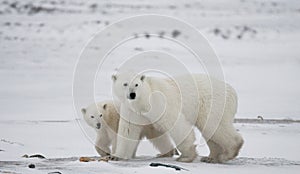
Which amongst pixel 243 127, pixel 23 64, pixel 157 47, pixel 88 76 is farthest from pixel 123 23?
pixel 243 127

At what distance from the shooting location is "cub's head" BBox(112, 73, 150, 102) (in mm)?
6242

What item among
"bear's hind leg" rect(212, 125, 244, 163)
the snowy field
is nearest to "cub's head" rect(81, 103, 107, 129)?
the snowy field

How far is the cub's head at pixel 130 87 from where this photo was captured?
6.24 m

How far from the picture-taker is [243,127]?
952 centimetres

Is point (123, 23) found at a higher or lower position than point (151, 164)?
higher

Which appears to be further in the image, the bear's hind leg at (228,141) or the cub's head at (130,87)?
the bear's hind leg at (228,141)

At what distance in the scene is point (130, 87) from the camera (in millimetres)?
6234

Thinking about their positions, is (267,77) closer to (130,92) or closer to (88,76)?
(88,76)

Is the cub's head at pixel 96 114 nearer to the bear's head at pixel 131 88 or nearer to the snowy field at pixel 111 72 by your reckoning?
the snowy field at pixel 111 72

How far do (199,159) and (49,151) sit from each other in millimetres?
1922

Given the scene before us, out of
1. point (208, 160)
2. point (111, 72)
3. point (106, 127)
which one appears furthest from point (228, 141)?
point (111, 72)

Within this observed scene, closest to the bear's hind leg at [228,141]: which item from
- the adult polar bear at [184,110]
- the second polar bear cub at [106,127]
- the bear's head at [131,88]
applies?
the adult polar bear at [184,110]

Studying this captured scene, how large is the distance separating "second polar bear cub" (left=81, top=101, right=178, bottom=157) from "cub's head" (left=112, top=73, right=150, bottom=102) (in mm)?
836

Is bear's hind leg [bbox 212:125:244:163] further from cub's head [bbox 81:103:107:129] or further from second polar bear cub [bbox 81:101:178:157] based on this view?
cub's head [bbox 81:103:107:129]
